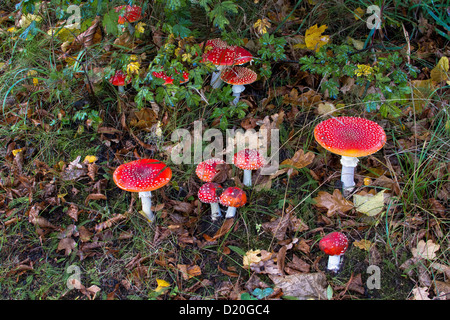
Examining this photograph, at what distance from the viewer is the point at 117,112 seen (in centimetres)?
412

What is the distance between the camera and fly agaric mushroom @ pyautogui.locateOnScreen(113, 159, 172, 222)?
2967 millimetres

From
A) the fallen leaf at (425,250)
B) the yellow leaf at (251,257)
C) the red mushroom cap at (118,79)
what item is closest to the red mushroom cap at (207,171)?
the yellow leaf at (251,257)

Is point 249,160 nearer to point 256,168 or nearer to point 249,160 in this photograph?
point 249,160

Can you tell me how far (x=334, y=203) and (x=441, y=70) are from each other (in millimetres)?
2049

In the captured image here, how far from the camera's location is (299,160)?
3.49 m

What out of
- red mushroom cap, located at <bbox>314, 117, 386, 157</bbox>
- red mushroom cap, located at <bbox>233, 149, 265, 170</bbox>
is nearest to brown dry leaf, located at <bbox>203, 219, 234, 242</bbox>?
red mushroom cap, located at <bbox>233, 149, 265, 170</bbox>

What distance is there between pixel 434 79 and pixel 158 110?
10.0 feet

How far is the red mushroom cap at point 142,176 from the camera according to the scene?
296 centimetres

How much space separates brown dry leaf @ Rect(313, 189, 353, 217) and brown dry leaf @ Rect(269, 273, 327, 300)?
1.99 feet

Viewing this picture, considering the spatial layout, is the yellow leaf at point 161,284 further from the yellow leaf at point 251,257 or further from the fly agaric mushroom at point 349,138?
the fly agaric mushroom at point 349,138

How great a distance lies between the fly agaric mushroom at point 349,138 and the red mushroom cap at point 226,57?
44.7 inches

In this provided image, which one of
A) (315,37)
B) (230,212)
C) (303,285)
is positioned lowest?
(303,285)

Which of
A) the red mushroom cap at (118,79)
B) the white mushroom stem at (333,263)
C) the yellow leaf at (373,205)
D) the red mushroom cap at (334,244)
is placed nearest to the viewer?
the red mushroom cap at (334,244)

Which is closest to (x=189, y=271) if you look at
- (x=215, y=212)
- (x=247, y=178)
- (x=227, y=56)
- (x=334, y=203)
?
(x=215, y=212)
